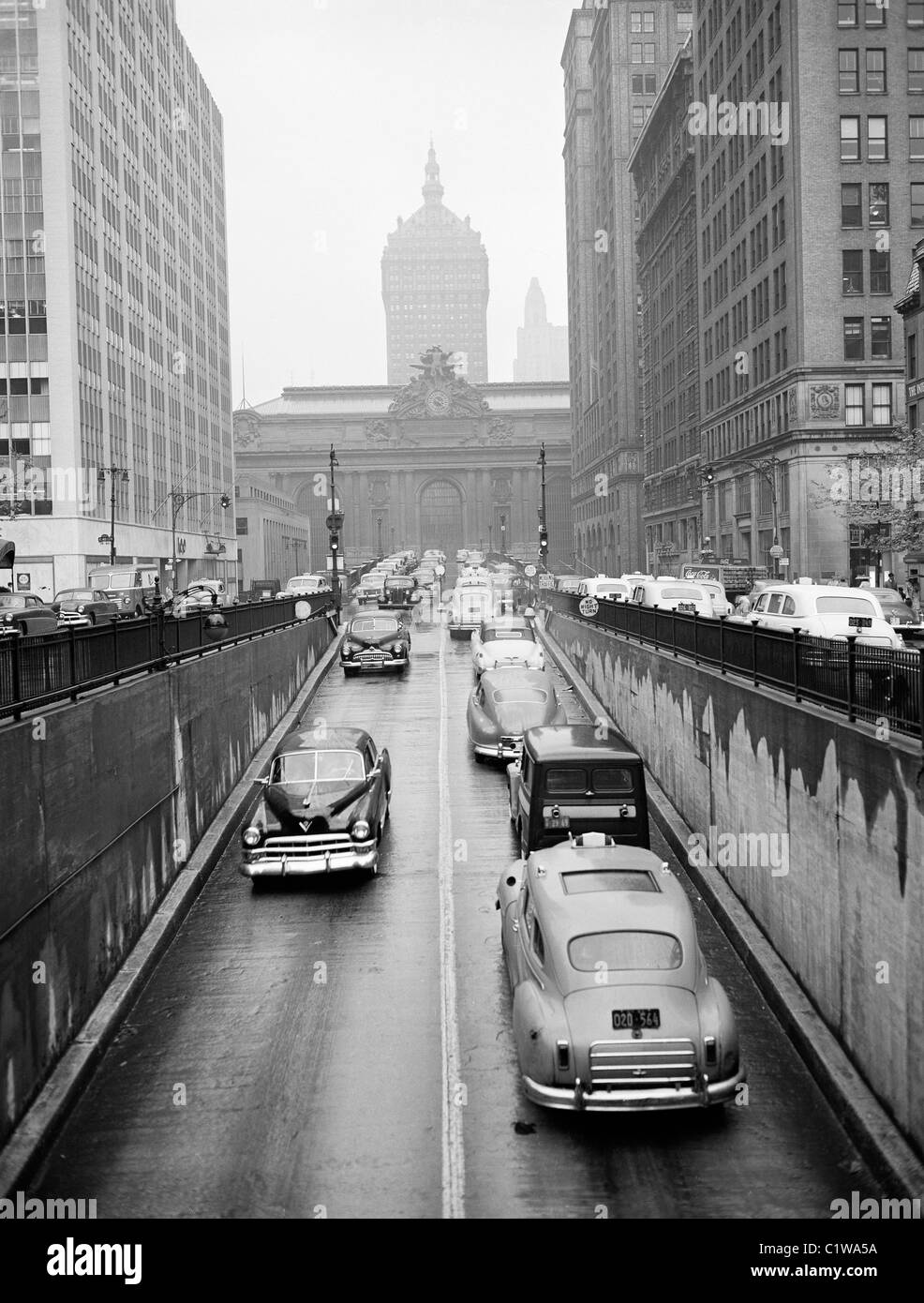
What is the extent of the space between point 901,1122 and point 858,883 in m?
2.20

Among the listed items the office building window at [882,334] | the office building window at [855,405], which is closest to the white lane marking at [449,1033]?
the office building window at [855,405]

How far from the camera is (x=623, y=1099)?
995cm

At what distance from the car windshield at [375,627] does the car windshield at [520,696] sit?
13587 millimetres

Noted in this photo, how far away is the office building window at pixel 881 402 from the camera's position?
58.5m

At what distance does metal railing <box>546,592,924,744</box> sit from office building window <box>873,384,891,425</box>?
38739 mm

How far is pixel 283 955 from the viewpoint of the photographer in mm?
15258

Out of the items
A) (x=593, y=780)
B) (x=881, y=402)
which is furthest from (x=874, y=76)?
(x=593, y=780)

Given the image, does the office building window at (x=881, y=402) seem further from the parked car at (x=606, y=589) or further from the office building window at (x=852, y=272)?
the parked car at (x=606, y=589)

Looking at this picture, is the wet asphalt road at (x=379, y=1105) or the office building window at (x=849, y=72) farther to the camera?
the office building window at (x=849, y=72)

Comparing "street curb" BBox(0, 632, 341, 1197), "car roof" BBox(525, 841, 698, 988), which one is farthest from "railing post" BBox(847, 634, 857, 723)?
"street curb" BBox(0, 632, 341, 1197)

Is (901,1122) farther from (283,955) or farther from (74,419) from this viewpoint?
(74,419)

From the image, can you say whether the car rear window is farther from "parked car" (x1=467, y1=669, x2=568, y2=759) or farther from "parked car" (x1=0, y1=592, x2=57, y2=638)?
"parked car" (x1=0, y1=592, x2=57, y2=638)

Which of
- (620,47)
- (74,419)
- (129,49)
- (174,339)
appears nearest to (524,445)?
(620,47)

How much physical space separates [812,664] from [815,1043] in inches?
172
